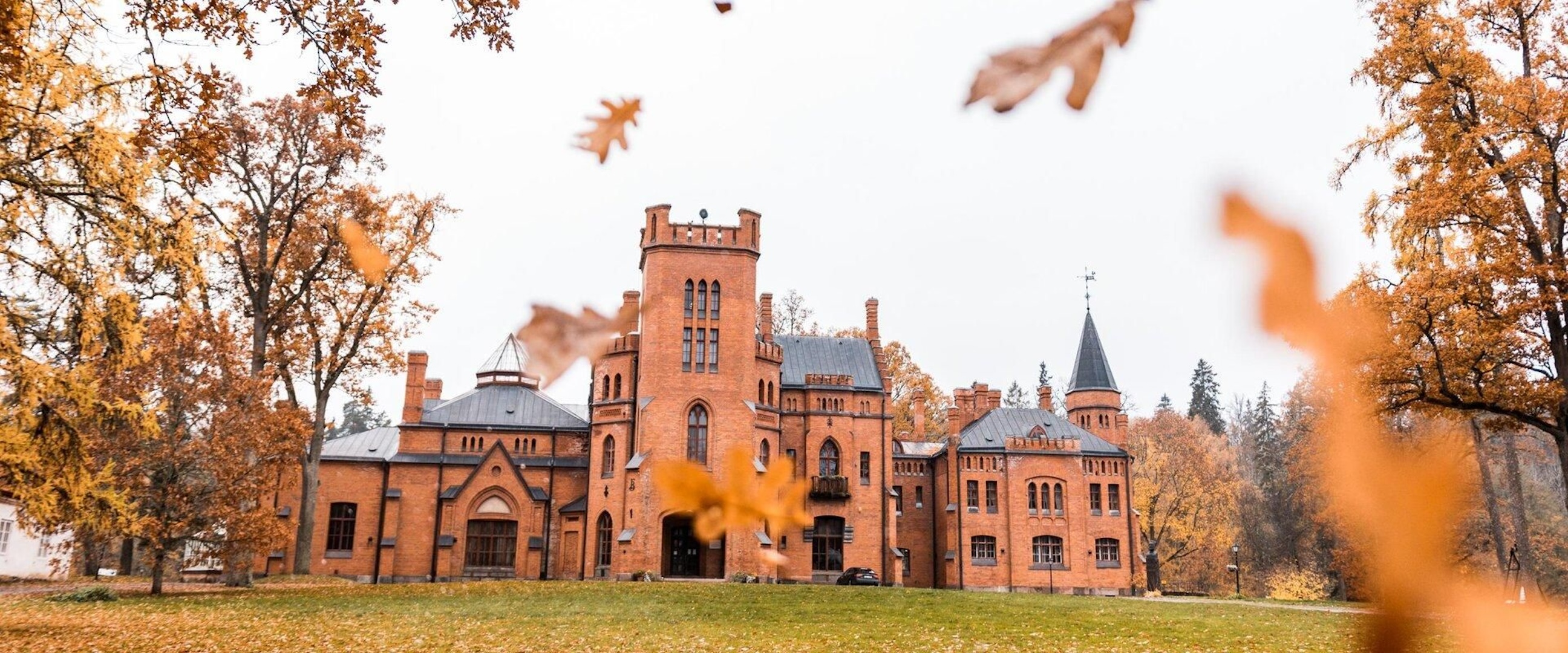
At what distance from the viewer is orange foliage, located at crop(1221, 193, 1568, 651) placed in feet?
3.96

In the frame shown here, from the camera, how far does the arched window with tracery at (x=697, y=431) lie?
111 feet

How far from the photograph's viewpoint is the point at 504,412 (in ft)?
132

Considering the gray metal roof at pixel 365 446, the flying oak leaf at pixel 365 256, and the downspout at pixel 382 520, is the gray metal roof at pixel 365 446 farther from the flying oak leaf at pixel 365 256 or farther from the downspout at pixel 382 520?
the flying oak leaf at pixel 365 256

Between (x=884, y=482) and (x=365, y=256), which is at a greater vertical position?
(x=884, y=482)

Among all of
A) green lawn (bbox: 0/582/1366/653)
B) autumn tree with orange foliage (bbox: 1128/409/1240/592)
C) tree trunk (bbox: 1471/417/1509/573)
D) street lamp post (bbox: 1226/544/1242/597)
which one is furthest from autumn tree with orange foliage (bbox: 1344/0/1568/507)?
autumn tree with orange foliage (bbox: 1128/409/1240/592)

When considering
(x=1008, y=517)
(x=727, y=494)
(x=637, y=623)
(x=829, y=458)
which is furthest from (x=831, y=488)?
(x=727, y=494)

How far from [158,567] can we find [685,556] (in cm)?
1649

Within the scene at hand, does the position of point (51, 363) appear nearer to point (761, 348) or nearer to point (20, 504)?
point (20, 504)

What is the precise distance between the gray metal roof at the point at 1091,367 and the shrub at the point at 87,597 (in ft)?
126

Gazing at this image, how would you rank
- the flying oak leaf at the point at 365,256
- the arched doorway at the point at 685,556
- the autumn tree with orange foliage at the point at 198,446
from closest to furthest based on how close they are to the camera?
the flying oak leaf at the point at 365,256, the autumn tree with orange foliage at the point at 198,446, the arched doorway at the point at 685,556

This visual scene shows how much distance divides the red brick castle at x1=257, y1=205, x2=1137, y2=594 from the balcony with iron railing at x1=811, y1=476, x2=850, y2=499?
8cm

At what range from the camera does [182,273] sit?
45.6ft

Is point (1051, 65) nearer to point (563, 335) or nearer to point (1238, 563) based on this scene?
point (563, 335)

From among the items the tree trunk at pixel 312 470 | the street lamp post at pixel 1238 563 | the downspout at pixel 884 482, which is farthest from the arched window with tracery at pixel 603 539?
the street lamp post at pixel 1238 563
